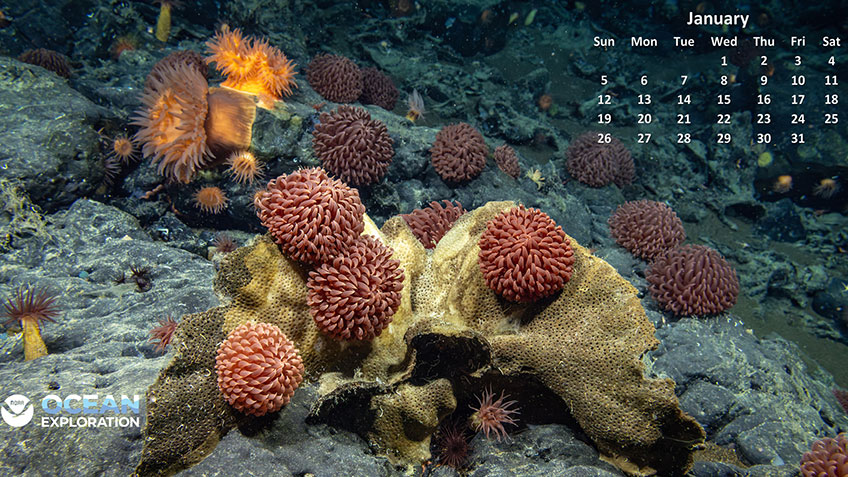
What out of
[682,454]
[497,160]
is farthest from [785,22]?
[682,454]

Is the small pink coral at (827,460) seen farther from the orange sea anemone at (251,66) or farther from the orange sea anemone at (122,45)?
the orange sea anemone at (122,45)

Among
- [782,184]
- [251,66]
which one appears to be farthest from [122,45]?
[782,184]

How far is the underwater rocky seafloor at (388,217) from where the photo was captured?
10.2ft

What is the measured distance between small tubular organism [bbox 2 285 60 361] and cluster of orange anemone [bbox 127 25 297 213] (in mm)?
2290

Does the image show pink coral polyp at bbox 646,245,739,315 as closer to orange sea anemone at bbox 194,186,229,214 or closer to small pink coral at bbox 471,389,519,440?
small pink coral at bbox 471,389,519,440

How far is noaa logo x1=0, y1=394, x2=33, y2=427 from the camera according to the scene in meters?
2.53

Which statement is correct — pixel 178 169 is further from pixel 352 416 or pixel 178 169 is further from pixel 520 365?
pixel 520 365

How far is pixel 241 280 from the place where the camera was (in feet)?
10.4

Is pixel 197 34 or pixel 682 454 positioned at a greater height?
pixel 197 34

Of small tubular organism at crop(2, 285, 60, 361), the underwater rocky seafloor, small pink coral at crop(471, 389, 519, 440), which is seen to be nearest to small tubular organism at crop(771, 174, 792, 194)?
the underwater rocky seafloor

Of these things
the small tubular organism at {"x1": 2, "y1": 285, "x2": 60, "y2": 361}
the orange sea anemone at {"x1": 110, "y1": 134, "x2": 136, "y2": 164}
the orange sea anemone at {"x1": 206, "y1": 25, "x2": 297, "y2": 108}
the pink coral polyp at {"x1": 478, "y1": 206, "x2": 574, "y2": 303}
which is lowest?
the small tubular organism at {"x1": 2, "y1": 285, "x2": 60, "y2": 361}

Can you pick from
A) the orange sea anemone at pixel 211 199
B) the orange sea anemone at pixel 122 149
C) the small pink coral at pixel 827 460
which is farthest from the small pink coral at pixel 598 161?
the orange sea anemone at pixel 122 149

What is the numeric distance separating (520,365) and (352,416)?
1.41 meters

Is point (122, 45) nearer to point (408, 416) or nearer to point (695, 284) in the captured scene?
point (408, 416)
